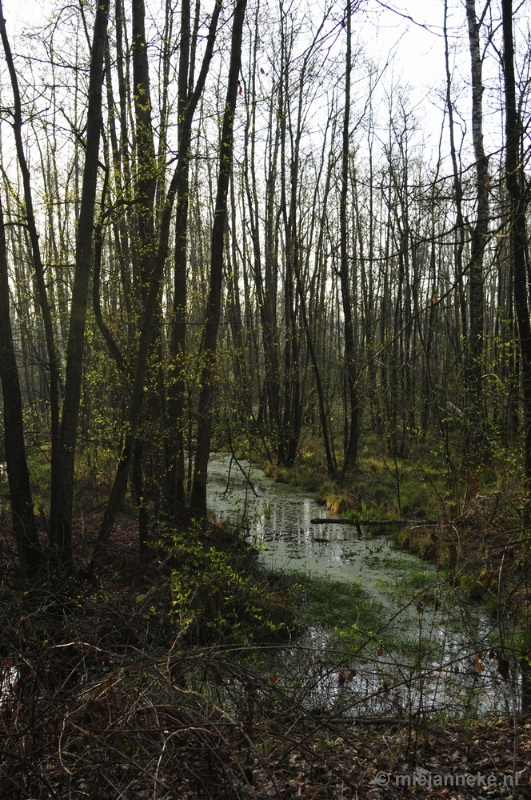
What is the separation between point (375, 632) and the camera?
18.0ft

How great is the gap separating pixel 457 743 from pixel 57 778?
2.33m

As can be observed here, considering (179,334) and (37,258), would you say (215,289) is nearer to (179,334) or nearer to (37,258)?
(179,334)

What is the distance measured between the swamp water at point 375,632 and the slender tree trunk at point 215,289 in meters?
0.97

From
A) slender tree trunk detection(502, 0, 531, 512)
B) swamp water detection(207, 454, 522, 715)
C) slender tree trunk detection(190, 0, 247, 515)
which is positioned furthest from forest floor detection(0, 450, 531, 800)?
slender tree trunk detection(190, 0, 247, 515)

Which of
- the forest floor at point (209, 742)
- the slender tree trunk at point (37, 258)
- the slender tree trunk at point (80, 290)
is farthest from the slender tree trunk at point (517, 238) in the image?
the slender tree trunk at point (37, 258)

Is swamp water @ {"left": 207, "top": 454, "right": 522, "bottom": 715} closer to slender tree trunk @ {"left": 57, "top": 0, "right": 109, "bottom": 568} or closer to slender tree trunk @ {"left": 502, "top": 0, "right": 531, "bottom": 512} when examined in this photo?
slender tree trunk @ {"left": 502, "top": 0, "right": 531, "bottom": 512}

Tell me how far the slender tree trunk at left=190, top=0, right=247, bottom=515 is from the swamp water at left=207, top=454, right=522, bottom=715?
97cm

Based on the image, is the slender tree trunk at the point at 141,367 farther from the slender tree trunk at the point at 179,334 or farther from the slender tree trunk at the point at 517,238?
the slender tree trunk at the point at 517,238

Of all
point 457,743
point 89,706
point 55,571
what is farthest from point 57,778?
point 55,571

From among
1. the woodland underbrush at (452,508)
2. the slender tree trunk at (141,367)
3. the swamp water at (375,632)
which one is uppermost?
the slender tree trunk at (141,367)

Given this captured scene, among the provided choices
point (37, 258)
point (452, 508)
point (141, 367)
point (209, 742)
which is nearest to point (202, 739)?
point (209, 742)

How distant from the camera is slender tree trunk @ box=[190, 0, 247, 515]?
8.42m

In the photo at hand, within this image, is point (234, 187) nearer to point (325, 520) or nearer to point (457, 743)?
point (325, 520)

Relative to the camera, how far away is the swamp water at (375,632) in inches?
162
